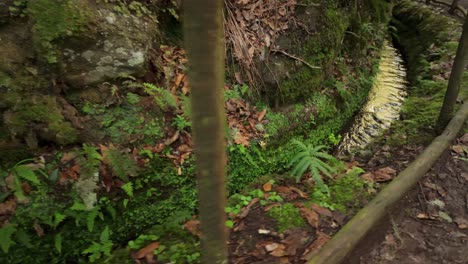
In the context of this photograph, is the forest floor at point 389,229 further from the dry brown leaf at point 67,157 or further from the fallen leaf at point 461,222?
the dry brown leaf at point 67,157

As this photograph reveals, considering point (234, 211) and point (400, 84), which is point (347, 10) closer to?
point (400, 84)

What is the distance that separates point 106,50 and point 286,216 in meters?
2.94

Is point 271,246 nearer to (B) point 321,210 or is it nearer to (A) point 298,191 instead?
(B) point 321,210

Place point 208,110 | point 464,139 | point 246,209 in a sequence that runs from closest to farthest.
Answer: point 208,110 → point 246,209 → point 464,139

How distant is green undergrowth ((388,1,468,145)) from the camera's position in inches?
229

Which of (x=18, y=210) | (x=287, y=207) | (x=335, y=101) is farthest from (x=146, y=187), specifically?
(x=335, y=101)

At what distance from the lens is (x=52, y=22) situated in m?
3.88

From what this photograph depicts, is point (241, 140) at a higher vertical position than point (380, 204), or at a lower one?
higher

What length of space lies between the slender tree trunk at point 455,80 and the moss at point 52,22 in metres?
4.90

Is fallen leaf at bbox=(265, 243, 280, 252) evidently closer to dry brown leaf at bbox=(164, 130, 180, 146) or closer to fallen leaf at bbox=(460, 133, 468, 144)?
dry brown leaf at bbox=(164, 130, 180, 146)

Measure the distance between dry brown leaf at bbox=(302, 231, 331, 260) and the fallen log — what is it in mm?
48

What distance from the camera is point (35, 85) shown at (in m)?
3.82

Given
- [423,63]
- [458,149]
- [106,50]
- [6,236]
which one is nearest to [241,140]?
[106,50]

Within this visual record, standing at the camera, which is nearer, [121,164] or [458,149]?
[121,164]
